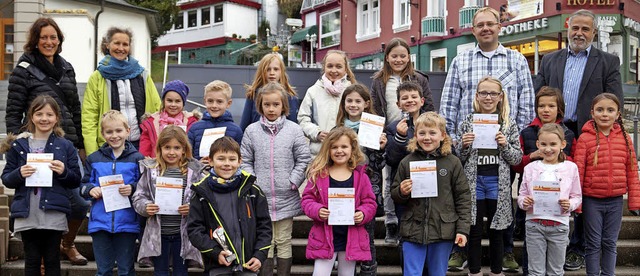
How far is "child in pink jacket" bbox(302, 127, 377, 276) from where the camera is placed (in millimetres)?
4793

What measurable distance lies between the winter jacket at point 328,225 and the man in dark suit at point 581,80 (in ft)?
6.73

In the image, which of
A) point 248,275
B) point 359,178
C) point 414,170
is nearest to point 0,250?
point 248,275

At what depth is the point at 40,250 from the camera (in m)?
4.96

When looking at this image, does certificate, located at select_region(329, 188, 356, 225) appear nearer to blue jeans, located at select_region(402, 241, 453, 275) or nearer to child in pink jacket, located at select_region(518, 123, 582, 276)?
blue jeans, located at select_region(402, 241, 453, 275)

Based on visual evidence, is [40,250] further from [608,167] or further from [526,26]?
[526,26]

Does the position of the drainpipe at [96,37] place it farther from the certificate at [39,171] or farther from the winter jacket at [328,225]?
the winter jacket at [328,225]

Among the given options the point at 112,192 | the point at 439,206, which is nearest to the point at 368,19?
→ the point at 439,206

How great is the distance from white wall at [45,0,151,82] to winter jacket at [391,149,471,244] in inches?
422

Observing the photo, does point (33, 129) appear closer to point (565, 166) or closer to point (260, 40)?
point (565, 166)

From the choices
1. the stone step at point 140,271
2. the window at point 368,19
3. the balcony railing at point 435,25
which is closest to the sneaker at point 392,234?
the stone step at point 140,271

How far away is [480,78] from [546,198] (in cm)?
121

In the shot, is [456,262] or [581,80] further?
[581,80]

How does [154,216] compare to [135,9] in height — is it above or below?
below

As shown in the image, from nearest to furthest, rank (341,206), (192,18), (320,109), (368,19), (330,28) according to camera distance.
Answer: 1. (341,206)
2. (320,109)
3. (368,19)
4. (330,28)
5. (192,18)
